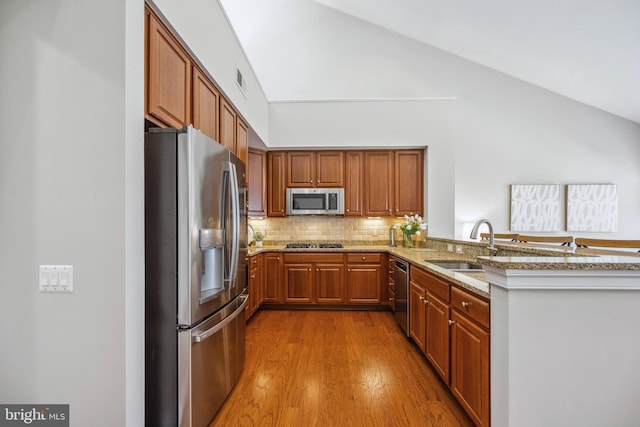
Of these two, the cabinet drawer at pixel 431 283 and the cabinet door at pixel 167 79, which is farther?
the cabinet drawer at pixel 431 283

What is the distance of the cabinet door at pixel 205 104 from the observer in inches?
81.1

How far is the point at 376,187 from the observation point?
447 cm

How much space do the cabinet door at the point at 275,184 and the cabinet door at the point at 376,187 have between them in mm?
1310

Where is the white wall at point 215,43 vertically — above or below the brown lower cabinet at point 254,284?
above

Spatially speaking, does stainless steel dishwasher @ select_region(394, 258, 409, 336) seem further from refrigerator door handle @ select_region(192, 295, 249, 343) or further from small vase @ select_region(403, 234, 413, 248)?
refrigerator door handle @ select_region(192, 295, 249, 343)

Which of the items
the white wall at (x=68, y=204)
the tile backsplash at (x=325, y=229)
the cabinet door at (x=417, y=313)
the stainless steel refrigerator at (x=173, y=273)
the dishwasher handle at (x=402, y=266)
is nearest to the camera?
the white wall at (x=68, y=204)

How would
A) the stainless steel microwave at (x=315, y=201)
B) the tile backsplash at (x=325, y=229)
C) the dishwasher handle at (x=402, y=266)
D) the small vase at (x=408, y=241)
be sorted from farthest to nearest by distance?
the tile backsplash at (x=325, y=229) < the stainless steel microwave at (x=315, y=201) < the small vase at (x=408, y=241) < the dishwasher handle at (x=402, y=266)

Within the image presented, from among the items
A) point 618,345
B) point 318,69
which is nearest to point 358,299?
point 618,345

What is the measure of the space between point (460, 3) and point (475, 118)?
1.98 m

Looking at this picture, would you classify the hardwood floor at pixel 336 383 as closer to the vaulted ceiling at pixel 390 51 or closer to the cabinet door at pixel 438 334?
the cabinet door at pixel 438 334

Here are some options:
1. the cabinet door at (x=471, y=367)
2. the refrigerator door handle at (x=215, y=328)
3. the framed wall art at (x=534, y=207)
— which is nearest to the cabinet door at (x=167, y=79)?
the refrigerator door handle at (x=215, y=328)

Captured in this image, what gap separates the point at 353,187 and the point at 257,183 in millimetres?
1477

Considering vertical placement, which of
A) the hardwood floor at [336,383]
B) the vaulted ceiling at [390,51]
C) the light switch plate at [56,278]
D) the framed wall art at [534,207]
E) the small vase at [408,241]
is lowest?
the hardwood floor at [336,383]

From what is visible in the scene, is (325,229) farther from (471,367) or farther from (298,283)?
(471,367)
